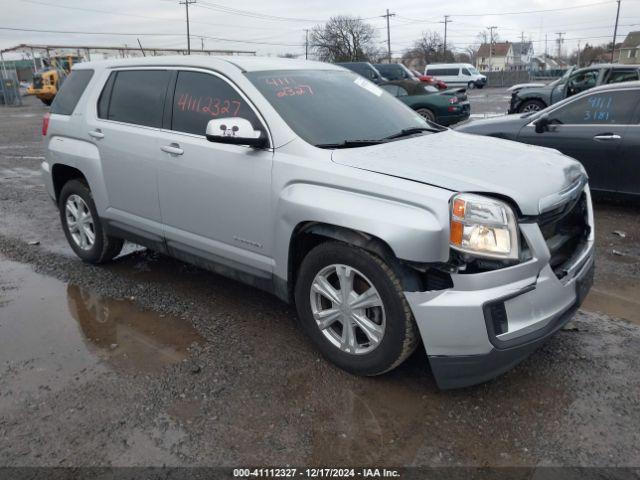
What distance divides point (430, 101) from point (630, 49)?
95788mm

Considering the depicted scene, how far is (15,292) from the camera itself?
471 centimetres

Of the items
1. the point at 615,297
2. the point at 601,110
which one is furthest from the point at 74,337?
the point at 601,110

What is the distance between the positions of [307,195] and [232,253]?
2.80 feet

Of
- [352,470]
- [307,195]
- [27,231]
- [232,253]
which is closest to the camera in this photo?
[352,470]

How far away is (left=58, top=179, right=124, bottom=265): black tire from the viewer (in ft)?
16.3

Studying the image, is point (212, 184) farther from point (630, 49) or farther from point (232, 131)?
point (630, 49)

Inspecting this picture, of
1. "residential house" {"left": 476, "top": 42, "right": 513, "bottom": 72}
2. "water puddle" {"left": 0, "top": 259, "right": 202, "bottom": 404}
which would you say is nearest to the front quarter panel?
"water puddle" {"left": 0, "top": 259, "right": 202, "bottom": 404}

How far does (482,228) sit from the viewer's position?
271 centimetres

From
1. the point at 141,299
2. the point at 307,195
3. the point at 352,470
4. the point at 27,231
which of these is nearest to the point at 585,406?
the point at 352,470

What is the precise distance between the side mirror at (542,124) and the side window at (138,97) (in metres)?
4.68

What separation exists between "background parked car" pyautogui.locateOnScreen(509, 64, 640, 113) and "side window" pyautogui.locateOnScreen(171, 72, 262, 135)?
13.1m

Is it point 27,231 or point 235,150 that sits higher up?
point 235,150

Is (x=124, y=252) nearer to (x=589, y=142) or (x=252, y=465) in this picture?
(x=252, y=465)

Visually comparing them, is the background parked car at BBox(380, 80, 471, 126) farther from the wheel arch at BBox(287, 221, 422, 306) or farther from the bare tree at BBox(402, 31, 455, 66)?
the bare tree at BBox(402, 31, 455, 66)
